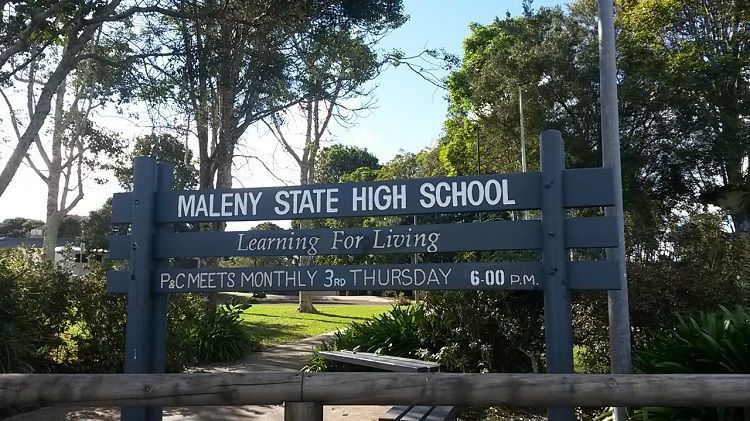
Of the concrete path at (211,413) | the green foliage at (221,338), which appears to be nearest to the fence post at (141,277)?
the concrete path at (211,413)

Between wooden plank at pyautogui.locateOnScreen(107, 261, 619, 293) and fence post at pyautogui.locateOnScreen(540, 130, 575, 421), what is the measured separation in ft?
0.29

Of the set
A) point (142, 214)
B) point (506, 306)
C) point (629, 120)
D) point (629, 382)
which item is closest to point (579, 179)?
point (629, 382)

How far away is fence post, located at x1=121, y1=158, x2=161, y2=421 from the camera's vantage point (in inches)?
180

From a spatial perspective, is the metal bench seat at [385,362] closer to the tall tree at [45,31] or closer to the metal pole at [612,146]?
the metal pole at [612,146]

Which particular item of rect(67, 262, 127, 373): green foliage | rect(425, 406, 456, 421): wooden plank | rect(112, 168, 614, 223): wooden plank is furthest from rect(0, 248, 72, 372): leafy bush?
rect(425, 406, 456, 421): wooden plank

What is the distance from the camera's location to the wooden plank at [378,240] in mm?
4016

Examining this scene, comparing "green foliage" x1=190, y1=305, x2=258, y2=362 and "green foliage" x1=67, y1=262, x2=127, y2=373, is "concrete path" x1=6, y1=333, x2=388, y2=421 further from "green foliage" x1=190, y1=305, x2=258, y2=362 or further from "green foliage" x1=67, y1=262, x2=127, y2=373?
"green foliage" x1=190, y1=305, x2=258, y2=362

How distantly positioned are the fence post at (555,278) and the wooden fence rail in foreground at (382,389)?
839 millimetres

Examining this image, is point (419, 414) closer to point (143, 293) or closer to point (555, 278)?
point (555, 278)

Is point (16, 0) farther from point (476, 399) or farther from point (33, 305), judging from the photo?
point (476, 399)

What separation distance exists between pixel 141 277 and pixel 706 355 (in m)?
4.53

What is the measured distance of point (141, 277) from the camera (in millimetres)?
4629

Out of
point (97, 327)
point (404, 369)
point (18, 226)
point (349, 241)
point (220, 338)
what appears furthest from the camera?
point (18, 226)

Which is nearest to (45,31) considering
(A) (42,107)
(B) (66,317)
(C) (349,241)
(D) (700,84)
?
(A) (42,107)
